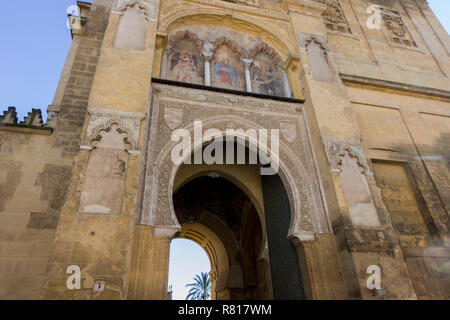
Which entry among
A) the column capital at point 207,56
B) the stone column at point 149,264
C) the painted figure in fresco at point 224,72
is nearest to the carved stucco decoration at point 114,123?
the stone column at point 149,264

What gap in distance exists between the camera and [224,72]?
6.59 meters

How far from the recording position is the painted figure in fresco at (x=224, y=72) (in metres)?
6.42

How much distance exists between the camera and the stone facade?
12.7 ft

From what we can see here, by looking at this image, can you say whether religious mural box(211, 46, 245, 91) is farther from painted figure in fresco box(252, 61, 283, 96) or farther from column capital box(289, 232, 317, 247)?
column capital box(289, 232, 317, 247)

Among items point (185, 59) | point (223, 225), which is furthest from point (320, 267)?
point (185, 59)

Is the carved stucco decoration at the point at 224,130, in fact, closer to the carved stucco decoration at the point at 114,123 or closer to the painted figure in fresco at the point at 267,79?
the carved stucco decoration at the point at 114,123

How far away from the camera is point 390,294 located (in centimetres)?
417

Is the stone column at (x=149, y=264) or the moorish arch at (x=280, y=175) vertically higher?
the moorish arch at (x=280, y=175)

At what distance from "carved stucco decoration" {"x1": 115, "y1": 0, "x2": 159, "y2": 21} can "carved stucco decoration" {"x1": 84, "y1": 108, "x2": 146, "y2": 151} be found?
101 inches

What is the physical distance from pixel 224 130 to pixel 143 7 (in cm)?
328

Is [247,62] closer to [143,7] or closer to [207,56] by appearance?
[207,56]

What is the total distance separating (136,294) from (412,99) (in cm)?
794
